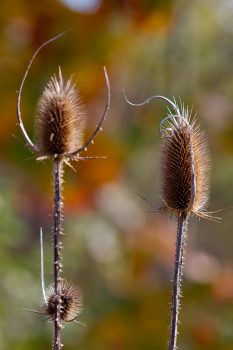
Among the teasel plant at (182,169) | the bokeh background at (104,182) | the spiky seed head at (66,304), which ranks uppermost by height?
the bokeh background at (104,182)

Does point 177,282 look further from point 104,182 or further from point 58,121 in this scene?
point 104,182

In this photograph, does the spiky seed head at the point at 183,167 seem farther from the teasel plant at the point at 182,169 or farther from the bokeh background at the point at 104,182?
the bokeh background at the point at 104,182

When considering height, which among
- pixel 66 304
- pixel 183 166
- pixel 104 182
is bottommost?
pixel 66 304

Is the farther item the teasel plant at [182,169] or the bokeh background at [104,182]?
the bokeh background at [104,182]

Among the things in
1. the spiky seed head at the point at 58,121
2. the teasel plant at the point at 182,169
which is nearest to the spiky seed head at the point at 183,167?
the teasel plant at the point at 182,169

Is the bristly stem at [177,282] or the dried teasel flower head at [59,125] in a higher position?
the dried teasel flower head at [59,125]

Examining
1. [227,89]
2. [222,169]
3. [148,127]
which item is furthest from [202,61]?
[148,127]

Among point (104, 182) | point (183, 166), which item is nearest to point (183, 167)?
point (183, 166)
